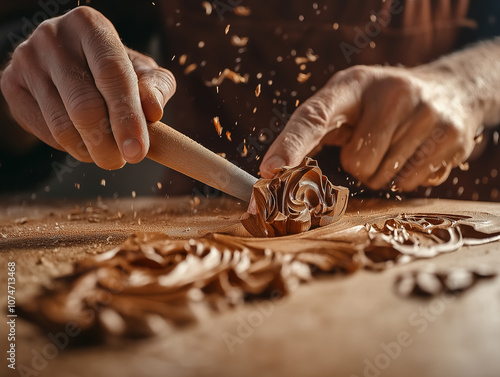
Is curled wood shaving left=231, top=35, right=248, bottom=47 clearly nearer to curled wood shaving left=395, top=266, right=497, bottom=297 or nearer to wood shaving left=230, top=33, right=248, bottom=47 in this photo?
wood shaving left=230, top=33, right=248, bottom=47

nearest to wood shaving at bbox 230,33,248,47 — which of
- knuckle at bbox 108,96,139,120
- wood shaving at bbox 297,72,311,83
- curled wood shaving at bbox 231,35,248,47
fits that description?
curled wood shaving at bbox 231,35,248,47

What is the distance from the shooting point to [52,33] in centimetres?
165

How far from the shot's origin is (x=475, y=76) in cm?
262

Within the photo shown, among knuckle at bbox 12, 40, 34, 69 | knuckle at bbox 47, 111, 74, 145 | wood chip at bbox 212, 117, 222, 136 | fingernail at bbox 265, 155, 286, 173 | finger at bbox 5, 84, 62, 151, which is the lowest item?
wood chip at bbox 212, 117, 222, 136

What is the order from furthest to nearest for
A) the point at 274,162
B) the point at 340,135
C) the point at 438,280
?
the point at 340,135
the point at 274,162
the point at 438,280

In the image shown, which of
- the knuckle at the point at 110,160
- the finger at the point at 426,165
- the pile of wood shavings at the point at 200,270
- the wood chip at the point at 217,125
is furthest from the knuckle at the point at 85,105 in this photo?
the finger at the point at 426,165

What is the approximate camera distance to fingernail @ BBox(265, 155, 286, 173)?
165 centimetres

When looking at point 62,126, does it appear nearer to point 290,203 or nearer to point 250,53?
point 290,203

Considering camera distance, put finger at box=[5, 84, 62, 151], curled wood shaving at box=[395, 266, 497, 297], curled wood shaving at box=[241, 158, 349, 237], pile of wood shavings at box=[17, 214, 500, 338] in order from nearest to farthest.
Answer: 1. pile of wood shavings at box=[17, 214, 500, 338]
2. curled wood shaving at box=[395, 266, 497, 297]
3. curled wood shaving at box=[241, 158, 349, 237]
4. finger at box=[5, 84, 62, 151]

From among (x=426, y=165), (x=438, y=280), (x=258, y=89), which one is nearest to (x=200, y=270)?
(x=438, y=280)

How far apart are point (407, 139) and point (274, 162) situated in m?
0.96

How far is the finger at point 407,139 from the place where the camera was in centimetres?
226

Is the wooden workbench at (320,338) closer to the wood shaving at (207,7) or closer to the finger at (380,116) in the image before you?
the finger at (380,116)

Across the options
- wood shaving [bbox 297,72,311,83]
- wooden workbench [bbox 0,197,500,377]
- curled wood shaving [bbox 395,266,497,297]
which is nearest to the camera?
wooden workbench [bbox 0,197,500,377]
